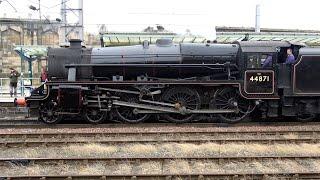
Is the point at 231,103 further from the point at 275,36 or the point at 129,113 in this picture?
the point at 275,36

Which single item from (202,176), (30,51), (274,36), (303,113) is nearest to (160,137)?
(202,176)

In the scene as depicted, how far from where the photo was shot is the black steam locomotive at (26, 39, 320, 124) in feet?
46.9

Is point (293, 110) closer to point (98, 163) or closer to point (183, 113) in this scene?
point (183, 113)

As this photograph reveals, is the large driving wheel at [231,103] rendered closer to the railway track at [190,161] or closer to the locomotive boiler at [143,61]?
the locomotive boiler at [143,61]

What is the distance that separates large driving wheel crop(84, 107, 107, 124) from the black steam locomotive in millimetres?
33

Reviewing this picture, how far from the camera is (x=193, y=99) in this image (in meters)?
14.5

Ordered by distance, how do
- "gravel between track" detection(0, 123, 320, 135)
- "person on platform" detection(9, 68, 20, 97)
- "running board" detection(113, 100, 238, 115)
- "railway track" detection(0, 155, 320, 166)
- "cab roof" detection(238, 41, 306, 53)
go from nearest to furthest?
"railway track" detection(0, 155, 320, 166)
"gravel between track" detection(0, 123, 320, 135)
"running board" detection(113, 100, 238, 115)
"cab roof" detection(238, 41, 306, 53)
"person on platform" detection(9, 68, 20, 97)

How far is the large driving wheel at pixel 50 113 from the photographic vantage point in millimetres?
14336

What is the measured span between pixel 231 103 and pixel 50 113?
19.8 feet

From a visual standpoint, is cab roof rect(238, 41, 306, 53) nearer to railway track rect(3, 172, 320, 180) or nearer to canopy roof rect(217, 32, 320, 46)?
canopy roof rect(217, 32, 320, 46)

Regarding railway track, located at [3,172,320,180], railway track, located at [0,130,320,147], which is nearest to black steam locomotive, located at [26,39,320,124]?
railway track, located at [0,130,320,147]

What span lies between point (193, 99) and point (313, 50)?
437 cm

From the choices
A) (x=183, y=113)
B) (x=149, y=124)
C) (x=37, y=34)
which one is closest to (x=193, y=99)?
(x=183, y=113)

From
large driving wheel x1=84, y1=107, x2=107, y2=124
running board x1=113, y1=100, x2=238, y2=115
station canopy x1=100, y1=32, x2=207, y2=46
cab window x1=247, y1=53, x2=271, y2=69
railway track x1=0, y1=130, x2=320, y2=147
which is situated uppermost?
station canopy x1=100, y1=32, x2=207, y2=46
